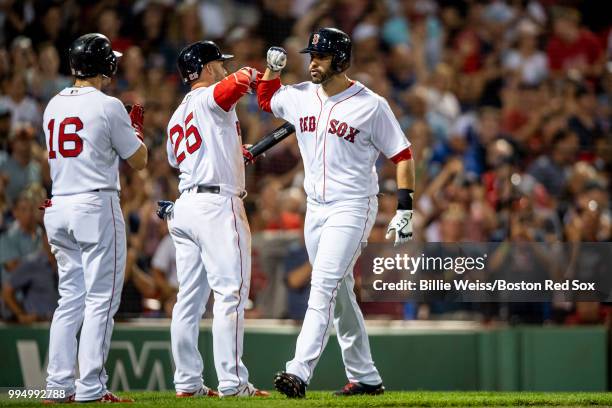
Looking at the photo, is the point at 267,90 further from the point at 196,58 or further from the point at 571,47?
the point at 571,47

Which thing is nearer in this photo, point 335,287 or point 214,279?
point 335,287

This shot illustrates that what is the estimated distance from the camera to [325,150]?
702 cm

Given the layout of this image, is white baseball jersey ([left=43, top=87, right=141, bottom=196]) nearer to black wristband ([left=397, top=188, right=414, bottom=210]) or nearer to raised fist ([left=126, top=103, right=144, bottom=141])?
raised fist ([left=126, top=103, right=144, bottom=141])

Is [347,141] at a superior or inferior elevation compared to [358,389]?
superior

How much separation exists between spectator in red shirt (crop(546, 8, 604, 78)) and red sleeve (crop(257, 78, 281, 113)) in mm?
7913

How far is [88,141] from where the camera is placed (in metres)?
6.76

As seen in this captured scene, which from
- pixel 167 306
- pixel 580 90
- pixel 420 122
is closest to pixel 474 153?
pixel 420 122

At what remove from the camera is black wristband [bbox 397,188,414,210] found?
689 cm

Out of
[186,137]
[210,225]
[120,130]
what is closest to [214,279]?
[210,225]

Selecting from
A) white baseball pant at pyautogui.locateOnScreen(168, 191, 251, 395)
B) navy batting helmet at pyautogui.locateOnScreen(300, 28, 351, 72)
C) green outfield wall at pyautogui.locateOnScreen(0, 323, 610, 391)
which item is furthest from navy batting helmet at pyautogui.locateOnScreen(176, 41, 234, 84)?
green outfield wall at pyautogui.locateOnScreen(0, 323, 610, 391)

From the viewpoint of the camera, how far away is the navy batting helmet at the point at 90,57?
6.89 meters

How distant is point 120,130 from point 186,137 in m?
0.52

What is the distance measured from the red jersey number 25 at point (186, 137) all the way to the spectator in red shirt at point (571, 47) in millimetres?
8326

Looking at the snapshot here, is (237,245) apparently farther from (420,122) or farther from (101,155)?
(420,122)
